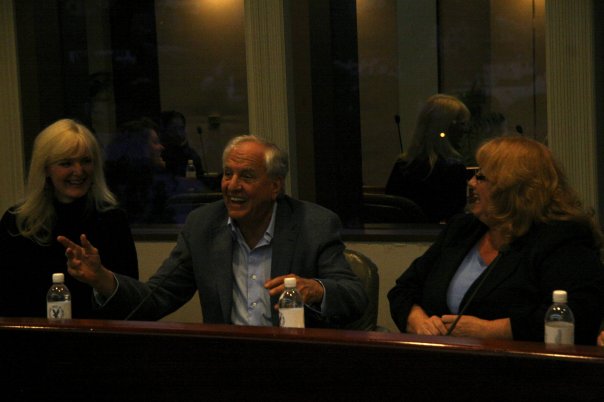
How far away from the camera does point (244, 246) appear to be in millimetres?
3115

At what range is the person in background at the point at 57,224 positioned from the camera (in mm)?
3332

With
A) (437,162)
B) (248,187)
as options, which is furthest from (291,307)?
(437,162)

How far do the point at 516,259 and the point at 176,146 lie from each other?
Result: 287cm

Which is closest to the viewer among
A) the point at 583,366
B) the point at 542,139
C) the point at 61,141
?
the point at 583,366

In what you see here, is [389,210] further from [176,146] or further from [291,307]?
[291,307]

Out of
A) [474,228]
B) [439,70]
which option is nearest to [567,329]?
[474,228]

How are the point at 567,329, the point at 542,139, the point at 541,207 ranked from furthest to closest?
1. the point at 542,139
2. the point at 541,207
3. the point at 567,329

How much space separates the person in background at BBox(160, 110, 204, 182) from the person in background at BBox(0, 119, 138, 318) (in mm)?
1681

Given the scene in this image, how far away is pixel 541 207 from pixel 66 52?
139 inches

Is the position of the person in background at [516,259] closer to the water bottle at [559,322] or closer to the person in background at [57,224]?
the water bottle at [559,322]

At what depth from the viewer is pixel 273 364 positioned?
1.89m

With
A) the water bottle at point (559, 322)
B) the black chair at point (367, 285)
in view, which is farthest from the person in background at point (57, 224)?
the water bottle at point (559, 322)

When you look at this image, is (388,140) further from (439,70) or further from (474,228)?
(474,228)

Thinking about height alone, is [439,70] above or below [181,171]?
above
